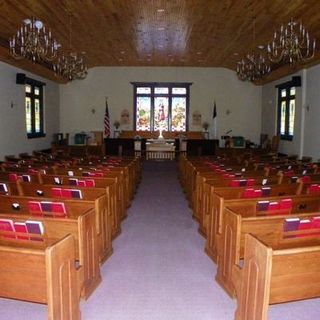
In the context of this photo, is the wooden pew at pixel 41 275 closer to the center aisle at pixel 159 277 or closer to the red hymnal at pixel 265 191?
the center aisle at pixel 159 277

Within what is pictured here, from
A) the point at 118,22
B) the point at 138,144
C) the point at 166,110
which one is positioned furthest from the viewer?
the point at 166,110

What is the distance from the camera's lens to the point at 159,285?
3238 millimetres

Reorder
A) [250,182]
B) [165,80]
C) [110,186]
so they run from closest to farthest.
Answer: [110,186], [250,182], [165,80]

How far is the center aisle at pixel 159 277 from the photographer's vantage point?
9.17ft

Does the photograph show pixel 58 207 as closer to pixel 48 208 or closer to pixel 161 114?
pixel 48 208

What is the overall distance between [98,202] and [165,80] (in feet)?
41.7

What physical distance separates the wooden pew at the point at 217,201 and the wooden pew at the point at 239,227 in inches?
7.6

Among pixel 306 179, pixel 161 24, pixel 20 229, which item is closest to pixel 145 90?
pixel 161 24

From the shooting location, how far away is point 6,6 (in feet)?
21.2

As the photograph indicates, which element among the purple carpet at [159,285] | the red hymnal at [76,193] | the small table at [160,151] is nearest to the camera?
the purple carpet at [159,285]

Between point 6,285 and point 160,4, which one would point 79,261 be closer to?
point 6,285

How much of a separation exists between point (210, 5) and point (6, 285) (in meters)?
6.06

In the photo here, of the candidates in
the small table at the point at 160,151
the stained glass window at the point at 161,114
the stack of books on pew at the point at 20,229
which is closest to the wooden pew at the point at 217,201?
the stack of books on pew at the point at 20,229

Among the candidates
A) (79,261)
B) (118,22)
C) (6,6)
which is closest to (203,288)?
(79,261)
